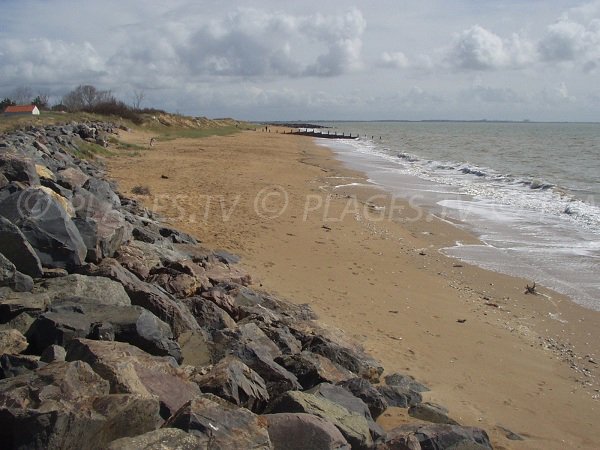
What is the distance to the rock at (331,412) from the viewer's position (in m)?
3.48

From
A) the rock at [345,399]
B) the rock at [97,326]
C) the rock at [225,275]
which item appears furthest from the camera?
the rock at [225,275]

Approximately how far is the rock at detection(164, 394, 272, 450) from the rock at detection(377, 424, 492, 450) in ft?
3.25

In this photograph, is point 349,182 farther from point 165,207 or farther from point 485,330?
point 485,330

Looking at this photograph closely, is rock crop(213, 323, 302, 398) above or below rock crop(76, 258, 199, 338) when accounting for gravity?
below

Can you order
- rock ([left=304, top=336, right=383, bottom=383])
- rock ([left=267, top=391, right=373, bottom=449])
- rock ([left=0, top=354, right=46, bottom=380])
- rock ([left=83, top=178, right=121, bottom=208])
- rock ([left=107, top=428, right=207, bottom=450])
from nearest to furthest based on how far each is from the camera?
rock ([left=107, top=428, right=207, bottom=450]) < rock ([left=0, top=354, right=46, bottom=380]) < rock ([left=267, top=391, right=373, bottom=449]) < rock ([left=304, top=336, right=383, bottom=383]) < rock ([left=83, top=178, right=121, bottom=208])

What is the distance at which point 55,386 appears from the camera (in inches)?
113

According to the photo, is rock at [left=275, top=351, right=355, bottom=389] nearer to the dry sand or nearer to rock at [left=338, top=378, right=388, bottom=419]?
rock at [left=338, top=378, right=388, bottom=419]

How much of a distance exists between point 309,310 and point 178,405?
3630mm

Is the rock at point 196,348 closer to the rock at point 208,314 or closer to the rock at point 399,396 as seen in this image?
the rock at point 208,314

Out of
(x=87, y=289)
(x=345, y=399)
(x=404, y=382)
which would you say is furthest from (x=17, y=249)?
(x=404, y=382)

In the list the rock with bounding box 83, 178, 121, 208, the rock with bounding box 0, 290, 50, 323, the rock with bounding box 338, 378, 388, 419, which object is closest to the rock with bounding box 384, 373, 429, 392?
the rock with bounding box 338, 378, 388, 419

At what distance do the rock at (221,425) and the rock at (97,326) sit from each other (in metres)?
1.03

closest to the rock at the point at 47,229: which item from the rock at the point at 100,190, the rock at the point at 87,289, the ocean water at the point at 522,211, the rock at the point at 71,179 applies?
the rock at the point at 87,289

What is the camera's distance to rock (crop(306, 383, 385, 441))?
12.8 ft
